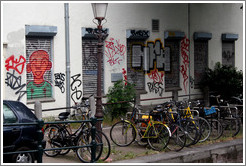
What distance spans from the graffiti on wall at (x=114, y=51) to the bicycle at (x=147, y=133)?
493 centimetres

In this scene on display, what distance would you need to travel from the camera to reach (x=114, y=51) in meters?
15.4

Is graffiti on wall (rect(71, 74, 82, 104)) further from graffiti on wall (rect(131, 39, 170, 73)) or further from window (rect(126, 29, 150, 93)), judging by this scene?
graffiti on wall (rect(131, 39, 170, 73))

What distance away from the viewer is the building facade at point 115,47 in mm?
13078

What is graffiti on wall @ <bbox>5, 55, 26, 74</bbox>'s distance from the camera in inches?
503

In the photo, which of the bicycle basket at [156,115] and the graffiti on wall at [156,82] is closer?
the bicycle basket at [156,115]

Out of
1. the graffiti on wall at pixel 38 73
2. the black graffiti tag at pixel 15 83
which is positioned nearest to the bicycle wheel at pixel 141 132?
the black graffiti tag at pixel 15 83

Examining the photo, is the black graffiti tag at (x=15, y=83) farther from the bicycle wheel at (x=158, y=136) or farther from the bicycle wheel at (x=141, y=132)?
the bicycle wheel at (x=158, y=136)

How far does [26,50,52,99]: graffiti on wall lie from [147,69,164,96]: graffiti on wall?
A: 14.6ft

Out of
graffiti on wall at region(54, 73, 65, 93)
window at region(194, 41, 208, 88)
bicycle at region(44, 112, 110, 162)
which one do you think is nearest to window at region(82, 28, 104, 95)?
graffiti on wall at region(54, 73, 65, 93)

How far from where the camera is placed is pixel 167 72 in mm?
17594

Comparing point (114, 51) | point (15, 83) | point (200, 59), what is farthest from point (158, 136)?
point (200, 59)

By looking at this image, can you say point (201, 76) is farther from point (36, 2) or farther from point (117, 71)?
point (36, 2)

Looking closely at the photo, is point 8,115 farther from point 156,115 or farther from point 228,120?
point 228,120

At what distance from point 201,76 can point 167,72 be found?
7.38ft
